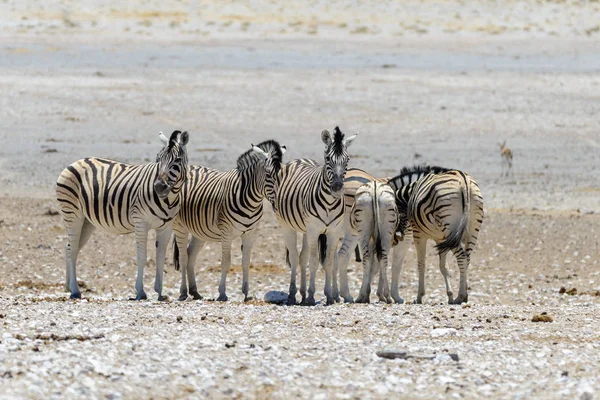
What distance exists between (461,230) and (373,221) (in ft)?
3.62

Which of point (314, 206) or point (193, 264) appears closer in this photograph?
point (314, 206)

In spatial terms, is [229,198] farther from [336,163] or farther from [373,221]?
[373,221]

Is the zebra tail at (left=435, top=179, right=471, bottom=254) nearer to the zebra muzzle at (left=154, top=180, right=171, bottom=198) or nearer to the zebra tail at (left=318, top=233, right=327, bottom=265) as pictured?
the zebra tail at (left=318, top=233, right=327, bottom=265)

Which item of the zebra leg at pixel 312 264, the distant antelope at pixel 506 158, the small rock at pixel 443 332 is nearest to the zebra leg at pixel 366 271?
the zebra leg at pixel 312 264

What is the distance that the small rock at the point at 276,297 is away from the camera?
14354 millimetres

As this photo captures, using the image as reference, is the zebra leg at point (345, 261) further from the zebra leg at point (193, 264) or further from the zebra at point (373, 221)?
the zebra leg at point (193, 264)

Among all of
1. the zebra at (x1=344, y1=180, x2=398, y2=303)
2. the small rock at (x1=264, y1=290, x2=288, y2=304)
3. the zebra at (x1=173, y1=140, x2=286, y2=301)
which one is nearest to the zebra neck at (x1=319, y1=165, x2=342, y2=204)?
the zebra at (x1=344, y1=180, x2=398, y2=303)

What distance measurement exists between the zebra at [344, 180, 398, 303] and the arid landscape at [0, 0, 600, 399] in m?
0.49

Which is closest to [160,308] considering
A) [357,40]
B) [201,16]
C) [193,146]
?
[193,146]

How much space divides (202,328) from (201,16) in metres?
38.8

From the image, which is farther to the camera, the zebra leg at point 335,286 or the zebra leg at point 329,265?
the zebra leg at point 335,286

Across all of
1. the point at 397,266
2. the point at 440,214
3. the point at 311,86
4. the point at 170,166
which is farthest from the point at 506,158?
the point at 170,166

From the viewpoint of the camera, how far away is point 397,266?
48.8 ft

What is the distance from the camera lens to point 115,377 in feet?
28.3
